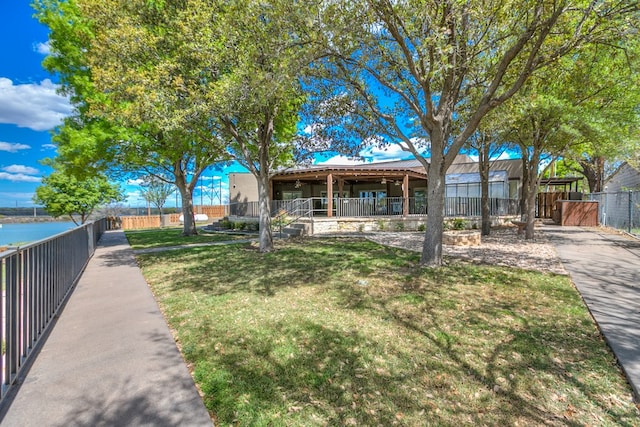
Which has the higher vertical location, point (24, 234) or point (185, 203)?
point (185, 203)

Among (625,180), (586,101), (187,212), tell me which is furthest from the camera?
(625,180)

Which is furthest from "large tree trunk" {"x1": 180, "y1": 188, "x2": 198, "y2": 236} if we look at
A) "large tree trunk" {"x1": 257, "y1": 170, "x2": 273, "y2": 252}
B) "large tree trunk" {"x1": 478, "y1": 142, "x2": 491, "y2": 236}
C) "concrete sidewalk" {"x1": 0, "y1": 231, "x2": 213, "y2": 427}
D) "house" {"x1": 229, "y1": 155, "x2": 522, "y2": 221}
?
"large tree trunk" {"x1": 478, "y1": 142, "x2": 491, "y2": 236}

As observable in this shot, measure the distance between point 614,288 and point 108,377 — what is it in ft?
24.0

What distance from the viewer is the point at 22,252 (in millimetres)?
3207

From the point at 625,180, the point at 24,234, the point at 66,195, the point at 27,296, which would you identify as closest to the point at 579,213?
the point at 625,180

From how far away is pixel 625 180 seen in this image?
18.2 meters

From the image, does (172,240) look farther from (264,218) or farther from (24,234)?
(264,218)

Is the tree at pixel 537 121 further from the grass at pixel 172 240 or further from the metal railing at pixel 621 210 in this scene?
the grass at pixel 172 240

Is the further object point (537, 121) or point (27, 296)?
point (537, 121)

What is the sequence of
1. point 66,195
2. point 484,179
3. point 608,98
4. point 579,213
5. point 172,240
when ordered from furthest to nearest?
point 66,195
point 579,213
point 172,240
point 484,179
point 608,98

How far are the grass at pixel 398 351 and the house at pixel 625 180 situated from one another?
12.8 metres

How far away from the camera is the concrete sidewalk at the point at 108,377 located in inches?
94.0

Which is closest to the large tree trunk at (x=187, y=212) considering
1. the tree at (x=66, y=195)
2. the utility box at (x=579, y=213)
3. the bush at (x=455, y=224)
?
the tree at (x=66, y=195)

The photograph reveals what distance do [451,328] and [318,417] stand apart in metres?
2.22
